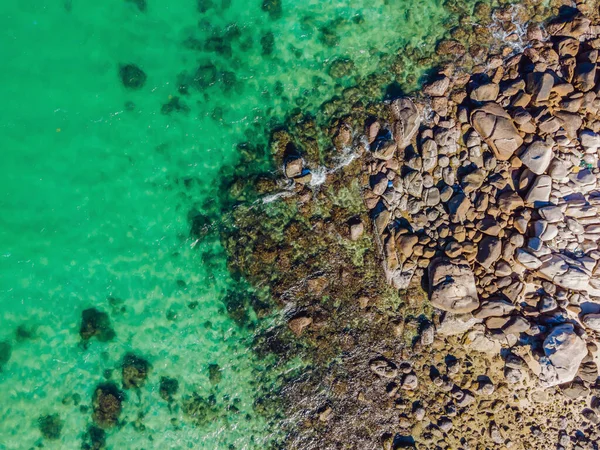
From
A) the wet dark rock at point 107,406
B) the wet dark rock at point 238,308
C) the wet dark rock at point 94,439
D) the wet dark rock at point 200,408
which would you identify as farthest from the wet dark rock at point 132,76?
the wet dark rock at point 94,439

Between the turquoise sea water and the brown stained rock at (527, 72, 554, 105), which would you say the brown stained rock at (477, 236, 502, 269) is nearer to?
the brown stained rock at (527, 72, 554, 105)

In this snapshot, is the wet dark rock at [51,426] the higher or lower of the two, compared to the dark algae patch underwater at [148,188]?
lower

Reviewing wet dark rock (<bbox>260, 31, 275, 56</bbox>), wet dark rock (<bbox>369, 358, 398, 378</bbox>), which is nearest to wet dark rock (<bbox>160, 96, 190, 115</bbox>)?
wet dark rock (<bbox>260, 31, 275, 56</bbox>)

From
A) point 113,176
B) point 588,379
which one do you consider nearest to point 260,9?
point 113,176

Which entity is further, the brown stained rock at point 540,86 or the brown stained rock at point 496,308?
the brown stained rock at point 540,86

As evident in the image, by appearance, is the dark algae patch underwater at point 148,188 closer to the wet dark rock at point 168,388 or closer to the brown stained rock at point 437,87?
the wet dark rock at point 168,388

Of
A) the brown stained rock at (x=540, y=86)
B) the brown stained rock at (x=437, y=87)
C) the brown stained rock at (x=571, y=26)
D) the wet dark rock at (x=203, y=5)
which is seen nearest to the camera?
the brown stained rock at (x=540, y=86)

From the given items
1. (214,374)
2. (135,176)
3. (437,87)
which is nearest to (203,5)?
(135,176)
